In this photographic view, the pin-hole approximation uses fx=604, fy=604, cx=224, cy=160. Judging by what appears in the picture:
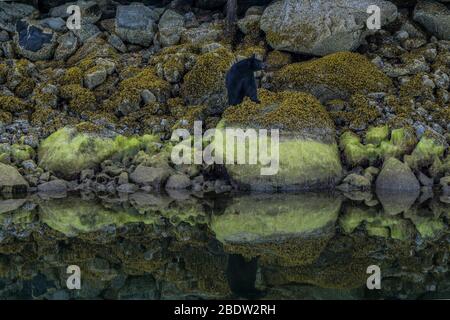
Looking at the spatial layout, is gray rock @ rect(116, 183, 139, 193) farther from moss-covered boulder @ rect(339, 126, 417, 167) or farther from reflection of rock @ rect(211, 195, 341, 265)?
moss-covered boulder @ rect(339, 126, 417, 167)

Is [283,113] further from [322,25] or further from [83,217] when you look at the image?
[83,217]

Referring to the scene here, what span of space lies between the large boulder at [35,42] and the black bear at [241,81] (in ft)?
26.3

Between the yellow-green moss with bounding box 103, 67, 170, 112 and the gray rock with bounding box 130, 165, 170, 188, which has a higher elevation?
the yellow-green moss with bounding box 103, 67, 170, 112

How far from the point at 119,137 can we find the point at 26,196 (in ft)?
9.43

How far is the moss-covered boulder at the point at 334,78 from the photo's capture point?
52.1 ft

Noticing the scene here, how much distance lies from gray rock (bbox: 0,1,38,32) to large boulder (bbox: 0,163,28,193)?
7597 millimetres

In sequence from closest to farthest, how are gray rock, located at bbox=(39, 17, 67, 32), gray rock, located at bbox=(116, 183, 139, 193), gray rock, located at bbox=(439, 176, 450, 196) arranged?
gray rock, located at bbox=(439, 176, 450, 196) → gray rock, located at bbox=(116, 183, 139, 193) → gray rock, located at bbox=(39, 17, 67, 32)

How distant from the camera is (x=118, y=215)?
10.6m

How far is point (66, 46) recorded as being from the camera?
748 inches

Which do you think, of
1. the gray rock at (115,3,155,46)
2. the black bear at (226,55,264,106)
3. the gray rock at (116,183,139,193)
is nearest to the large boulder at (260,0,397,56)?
the gray rock at (115,3,155,46)

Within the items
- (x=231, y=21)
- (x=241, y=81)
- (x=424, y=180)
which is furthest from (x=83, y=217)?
(x=231, y=21)

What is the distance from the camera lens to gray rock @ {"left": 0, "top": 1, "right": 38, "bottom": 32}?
19469 mm

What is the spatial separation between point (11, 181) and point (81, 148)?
1.76 m

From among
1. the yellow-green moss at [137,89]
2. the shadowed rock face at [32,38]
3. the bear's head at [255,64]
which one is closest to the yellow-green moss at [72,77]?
the yellow-green moss at [137,89]
